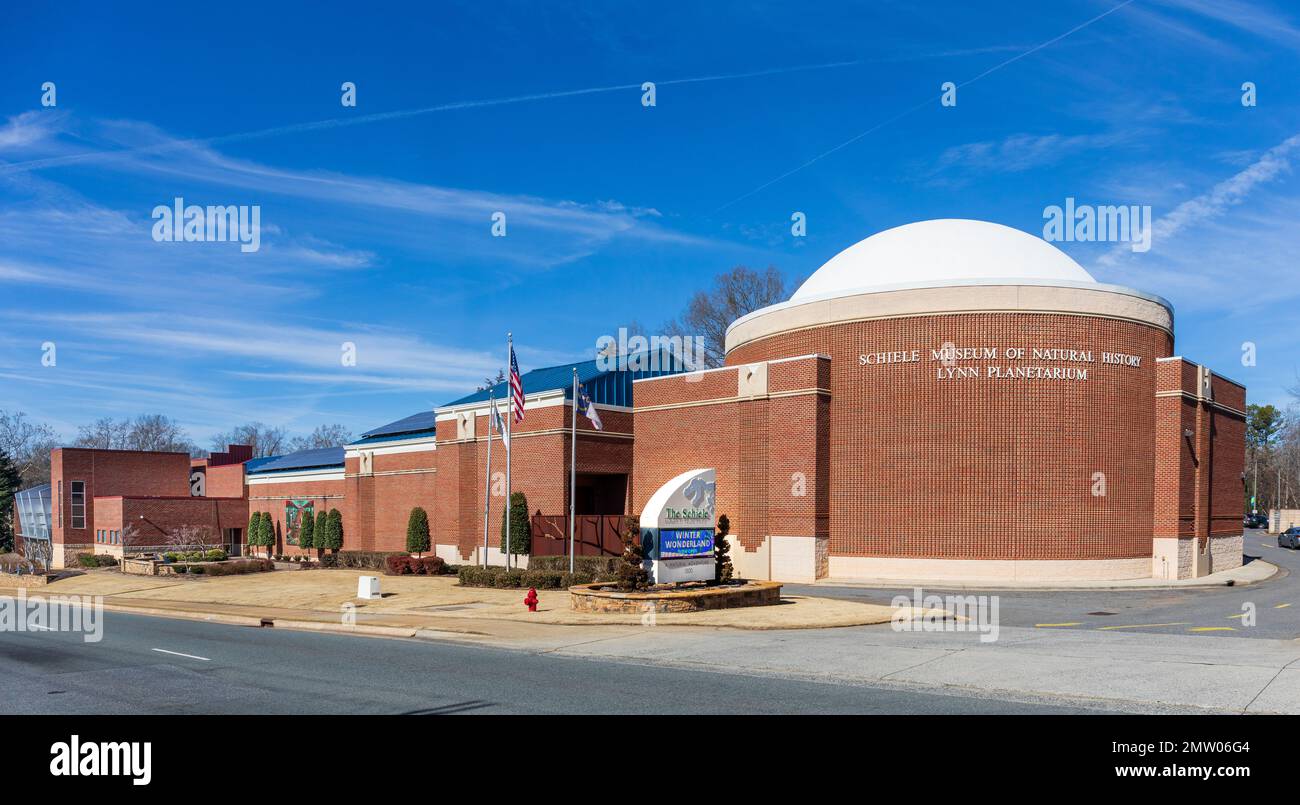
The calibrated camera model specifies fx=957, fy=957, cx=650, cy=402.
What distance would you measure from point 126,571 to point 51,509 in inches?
1181

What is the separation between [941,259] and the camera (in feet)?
127

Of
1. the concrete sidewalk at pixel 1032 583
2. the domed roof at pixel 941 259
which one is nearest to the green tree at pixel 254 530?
the domed roof at pixel 941 259

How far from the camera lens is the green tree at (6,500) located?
89.0 metres

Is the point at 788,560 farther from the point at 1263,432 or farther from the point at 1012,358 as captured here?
the point at 1263,432

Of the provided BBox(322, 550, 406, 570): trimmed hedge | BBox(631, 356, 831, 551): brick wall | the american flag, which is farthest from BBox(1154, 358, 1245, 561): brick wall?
BBox(322, 550, 406, 570): trimmed hedge

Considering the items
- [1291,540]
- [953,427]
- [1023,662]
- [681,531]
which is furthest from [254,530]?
[1291,540]

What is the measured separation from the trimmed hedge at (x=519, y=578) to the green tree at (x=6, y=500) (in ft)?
241

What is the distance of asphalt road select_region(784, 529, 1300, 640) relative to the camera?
71.3 feet

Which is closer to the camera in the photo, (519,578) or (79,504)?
(519,578)

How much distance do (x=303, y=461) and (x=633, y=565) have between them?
50.1 m

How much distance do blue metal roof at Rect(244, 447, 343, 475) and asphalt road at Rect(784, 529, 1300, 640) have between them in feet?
138

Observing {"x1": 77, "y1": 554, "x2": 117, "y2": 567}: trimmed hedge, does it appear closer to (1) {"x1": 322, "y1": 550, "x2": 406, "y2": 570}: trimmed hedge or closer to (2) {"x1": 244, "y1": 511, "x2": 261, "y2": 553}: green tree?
(2) {"x1": 244, "y1": 511, "x2": 261, "y2": 553}: green tree
